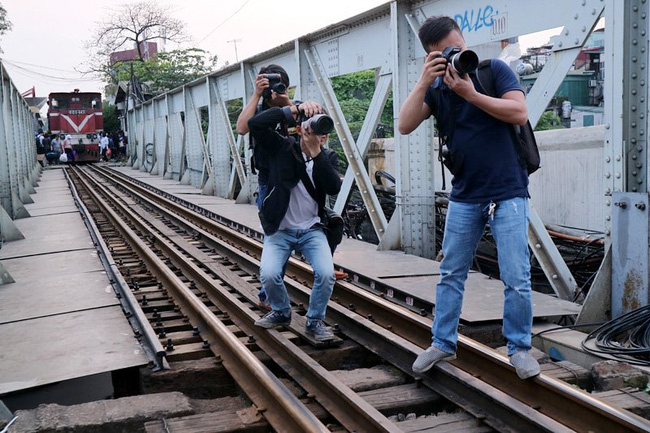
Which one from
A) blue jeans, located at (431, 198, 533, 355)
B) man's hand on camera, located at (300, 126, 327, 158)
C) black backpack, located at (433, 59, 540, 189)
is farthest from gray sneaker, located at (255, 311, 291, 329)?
black backpack, located at (433, 59, 540, 189)

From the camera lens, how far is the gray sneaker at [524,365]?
152 inches

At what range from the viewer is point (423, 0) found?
8.37 m

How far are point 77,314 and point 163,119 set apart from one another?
22276 millimetres

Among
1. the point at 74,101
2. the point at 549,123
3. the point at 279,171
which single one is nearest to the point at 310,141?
the point at 279,171

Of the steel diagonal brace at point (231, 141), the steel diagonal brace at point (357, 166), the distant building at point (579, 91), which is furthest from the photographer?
the distant building at point (579, 91)

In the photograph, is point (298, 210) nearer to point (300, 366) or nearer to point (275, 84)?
point (275, 84)

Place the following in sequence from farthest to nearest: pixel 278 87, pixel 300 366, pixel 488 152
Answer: pixel 278 87, pixel 300 366, pixel 488 152

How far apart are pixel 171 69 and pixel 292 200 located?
153 feet

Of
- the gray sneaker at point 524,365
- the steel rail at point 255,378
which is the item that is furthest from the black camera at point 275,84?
the gray sneaker at point 524,365

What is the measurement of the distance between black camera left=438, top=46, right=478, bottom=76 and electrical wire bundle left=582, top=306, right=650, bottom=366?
2.14 meters

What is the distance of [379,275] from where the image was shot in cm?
735

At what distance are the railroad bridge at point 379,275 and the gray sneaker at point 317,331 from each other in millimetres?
89

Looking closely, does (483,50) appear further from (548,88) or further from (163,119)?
(163,119)

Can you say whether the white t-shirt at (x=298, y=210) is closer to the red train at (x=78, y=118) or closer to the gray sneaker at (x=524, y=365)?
the gray sneaker at (x=524, y=365)
